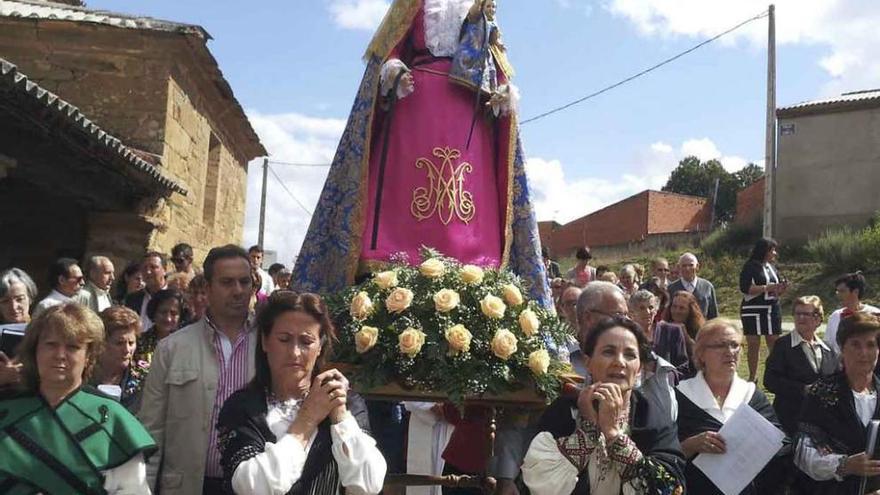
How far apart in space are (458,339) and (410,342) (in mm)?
175

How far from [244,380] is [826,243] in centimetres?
1982

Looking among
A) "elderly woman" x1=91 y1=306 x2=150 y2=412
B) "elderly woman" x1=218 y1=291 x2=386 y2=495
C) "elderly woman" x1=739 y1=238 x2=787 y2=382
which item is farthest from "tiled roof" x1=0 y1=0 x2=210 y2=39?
"elderly woman" x1=218 y1=291 x2=386 y2=495

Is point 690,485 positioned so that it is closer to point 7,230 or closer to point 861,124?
point 7,230

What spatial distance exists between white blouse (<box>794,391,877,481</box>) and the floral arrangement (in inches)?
48.0

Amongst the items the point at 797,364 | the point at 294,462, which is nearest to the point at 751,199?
the point at 797,364

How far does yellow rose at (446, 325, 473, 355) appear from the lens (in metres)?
3.19

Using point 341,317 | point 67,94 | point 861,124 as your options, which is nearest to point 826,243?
point 861,124

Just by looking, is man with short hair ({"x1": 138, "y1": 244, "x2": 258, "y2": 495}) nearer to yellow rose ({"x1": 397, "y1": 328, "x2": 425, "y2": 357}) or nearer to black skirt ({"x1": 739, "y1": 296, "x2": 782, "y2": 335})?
yellow rose ({"x1": 397, "y1": 328, "x2": 425, "y2": 357})

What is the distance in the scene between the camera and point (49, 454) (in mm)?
2533

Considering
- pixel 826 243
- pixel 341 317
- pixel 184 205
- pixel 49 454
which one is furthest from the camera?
pixel 826 243

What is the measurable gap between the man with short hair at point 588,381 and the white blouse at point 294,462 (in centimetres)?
81

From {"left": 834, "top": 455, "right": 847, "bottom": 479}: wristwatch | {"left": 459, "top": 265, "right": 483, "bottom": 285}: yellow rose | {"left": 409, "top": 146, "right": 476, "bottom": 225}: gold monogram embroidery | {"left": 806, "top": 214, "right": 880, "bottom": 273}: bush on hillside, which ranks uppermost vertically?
{"left": 806, "top": 214, "right": 880, "bottom": 273}: bush on hillside

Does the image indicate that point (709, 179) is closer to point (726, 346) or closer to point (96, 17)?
point (96, 17)

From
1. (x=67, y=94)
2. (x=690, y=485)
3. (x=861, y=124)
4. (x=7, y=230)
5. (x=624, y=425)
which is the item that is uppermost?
(x=861, y=124)
